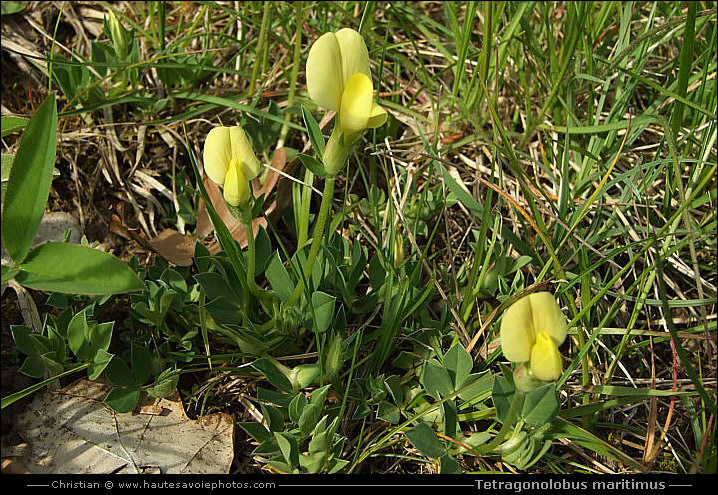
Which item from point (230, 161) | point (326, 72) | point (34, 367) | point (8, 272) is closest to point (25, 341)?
point (34, 367)

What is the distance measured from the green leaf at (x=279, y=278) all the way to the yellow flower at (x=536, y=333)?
0.70m

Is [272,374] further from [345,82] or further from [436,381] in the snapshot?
[345,82]

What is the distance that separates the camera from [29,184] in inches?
53.6

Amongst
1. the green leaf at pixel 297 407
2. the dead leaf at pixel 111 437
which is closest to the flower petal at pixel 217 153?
the green leaf at pixel 297 407

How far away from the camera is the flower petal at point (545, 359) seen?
137 centimetres

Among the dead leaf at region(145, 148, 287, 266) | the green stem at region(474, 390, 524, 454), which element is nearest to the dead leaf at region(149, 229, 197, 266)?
the dead leaf at region(145, 148, 287, 266)

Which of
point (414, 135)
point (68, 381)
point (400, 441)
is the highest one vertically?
point (414, 135)

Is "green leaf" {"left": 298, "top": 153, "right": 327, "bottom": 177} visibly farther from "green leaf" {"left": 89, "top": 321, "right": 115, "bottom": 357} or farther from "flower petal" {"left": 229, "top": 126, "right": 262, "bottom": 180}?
"green leaf" {"left": 89, "top": 321, "right": 115, "bottom": 357}

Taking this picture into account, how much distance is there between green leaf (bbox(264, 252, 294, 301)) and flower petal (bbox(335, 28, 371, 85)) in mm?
607

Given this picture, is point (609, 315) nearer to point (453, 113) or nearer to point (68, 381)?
point (453, 113)

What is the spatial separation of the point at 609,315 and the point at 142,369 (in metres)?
1.34

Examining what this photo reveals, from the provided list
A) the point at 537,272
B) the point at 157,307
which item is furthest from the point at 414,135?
the point at 157,307

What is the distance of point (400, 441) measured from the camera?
1838 mm

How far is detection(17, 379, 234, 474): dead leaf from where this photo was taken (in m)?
1.69
